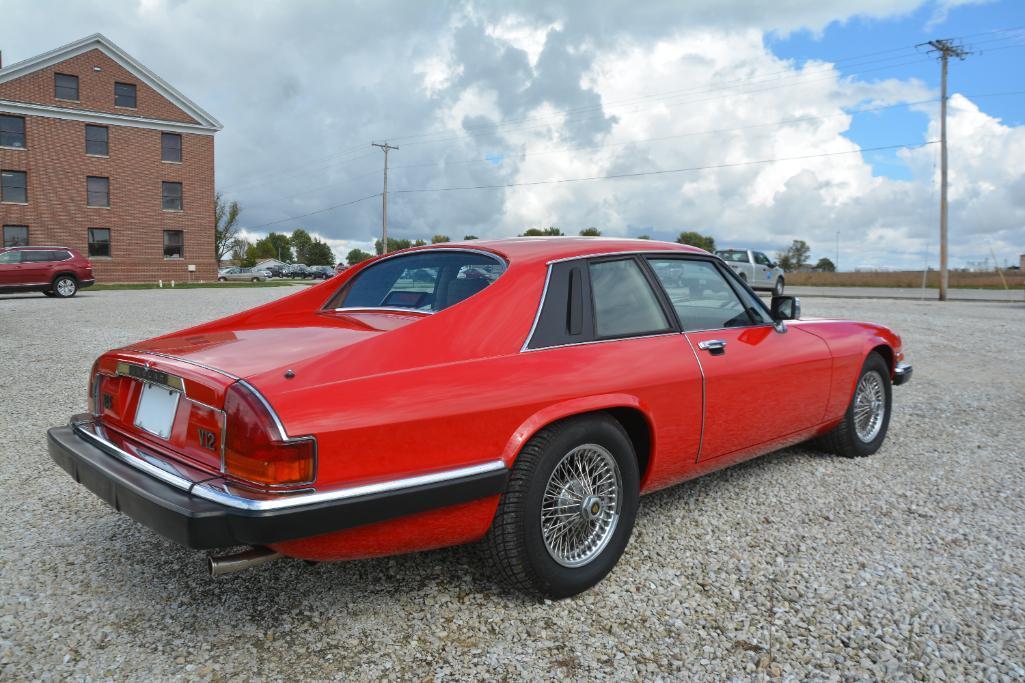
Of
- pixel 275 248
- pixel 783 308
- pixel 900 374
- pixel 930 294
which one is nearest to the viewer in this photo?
pixel 783 308

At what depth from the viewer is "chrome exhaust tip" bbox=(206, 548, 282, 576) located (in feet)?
6.79

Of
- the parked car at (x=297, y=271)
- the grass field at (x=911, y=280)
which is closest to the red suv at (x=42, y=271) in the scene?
the grass field at (x=911, y=280)

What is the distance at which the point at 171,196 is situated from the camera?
36.1 m

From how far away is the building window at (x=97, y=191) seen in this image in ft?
111

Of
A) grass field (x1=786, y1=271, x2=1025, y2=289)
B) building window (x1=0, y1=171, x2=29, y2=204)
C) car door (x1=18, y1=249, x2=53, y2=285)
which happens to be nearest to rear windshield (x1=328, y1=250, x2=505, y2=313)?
car door (x1=18, y1=249, x2=53, y2=285)

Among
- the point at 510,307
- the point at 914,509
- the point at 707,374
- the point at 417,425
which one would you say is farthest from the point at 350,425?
the point at 914,509

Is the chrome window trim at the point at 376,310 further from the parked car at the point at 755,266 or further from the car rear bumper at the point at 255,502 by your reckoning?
the parked car at the point at 755,266

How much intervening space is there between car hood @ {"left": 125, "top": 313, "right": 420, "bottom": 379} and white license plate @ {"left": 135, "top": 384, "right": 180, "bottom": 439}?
14 cm

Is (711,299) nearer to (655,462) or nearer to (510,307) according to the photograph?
(655,462)

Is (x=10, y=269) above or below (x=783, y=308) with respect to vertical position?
above

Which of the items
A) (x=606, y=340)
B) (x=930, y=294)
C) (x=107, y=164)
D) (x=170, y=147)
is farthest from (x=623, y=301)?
(x=170, y=147)

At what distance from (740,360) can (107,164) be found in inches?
1504

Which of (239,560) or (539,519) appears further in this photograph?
(539,519)

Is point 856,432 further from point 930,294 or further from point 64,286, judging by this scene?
point 930,294
